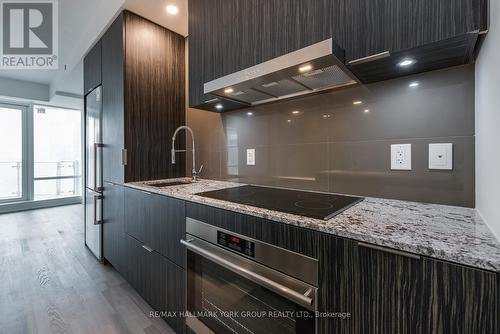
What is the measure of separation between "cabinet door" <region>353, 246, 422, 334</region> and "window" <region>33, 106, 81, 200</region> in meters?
6.54

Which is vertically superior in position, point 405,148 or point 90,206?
point 405,148

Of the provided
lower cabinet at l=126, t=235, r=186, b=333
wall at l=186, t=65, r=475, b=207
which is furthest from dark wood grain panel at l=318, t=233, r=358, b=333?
lower cabinet at l=126, t=235, r=186, b=333

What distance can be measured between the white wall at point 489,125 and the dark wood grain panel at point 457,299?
178mm

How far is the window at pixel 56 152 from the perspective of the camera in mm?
4930

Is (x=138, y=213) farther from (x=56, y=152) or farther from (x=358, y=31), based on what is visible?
(x=56, y=152)

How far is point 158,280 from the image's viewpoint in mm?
1480

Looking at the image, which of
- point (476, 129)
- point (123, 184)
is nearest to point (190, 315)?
point (123, 184)

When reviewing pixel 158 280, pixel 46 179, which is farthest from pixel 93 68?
pixel 46 179

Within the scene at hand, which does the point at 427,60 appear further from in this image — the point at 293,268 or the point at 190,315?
the point at 190,315

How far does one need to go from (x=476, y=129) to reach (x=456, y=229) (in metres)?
0.47

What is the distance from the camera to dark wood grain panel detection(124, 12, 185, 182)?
1890mm

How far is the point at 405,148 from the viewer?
3.37ft

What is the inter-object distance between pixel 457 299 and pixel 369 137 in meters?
0.79

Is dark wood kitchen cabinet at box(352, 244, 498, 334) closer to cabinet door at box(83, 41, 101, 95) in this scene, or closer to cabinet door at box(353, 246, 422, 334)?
cabinet door at box(353, 246, 422, 334)
